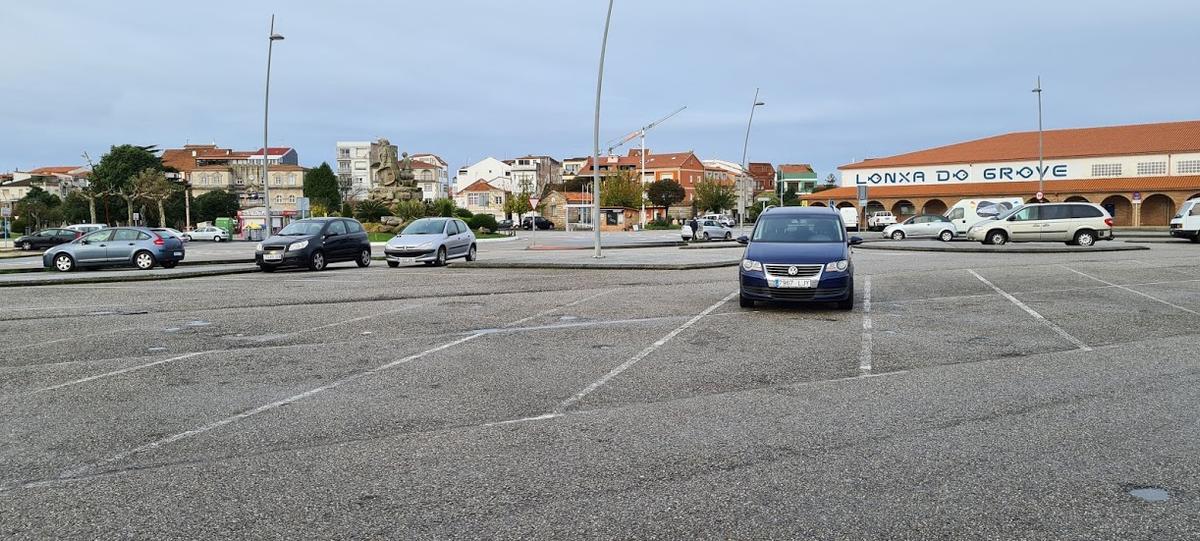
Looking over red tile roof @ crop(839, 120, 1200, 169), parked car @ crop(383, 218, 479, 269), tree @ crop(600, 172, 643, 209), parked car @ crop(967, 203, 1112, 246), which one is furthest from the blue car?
tree @ crop(600, 172, 643, 209)

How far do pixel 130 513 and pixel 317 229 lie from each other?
20.1 metres

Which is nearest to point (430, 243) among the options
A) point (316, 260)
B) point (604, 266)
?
point (316, 260)

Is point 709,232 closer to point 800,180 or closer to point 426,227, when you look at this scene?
point 426,227

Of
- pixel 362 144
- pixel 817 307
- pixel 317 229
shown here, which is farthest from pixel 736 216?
pixel 817 307

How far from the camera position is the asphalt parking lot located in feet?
13.8

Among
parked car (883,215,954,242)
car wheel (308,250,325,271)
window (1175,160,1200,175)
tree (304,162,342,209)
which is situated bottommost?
car wheel (308,250,325,271)

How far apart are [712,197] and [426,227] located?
79.6m

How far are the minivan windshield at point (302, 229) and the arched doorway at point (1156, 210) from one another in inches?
2482

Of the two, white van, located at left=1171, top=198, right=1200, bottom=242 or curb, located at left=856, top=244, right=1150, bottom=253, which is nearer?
curb, located at left=856, top=244, right=1150, bottom=253

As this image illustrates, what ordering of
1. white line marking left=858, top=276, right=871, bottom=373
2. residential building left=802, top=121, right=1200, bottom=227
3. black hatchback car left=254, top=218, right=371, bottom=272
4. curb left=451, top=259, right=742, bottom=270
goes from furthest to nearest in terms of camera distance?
residential building left=802, top=121, right=1200, bottom=227
curb left=451, top=259, right=742, bottom=270
black hatchback car left=254, top=218, right=371, bottom=272
white line marking left=858, top=276, right=871, bottom=373

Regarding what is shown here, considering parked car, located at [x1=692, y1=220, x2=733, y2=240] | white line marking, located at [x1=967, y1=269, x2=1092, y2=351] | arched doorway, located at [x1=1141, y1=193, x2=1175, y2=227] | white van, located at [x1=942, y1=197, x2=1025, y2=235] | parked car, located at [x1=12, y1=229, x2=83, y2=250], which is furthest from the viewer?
arched doorway, located at [x1=1141, y1=193, x2=1175, y2=227]

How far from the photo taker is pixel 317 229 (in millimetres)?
23484

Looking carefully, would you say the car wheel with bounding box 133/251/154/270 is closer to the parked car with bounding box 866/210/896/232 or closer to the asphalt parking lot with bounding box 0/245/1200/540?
the asphalt parking lot with bounding box 0/245/1200/540

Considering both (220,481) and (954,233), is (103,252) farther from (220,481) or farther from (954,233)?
(954,233)
